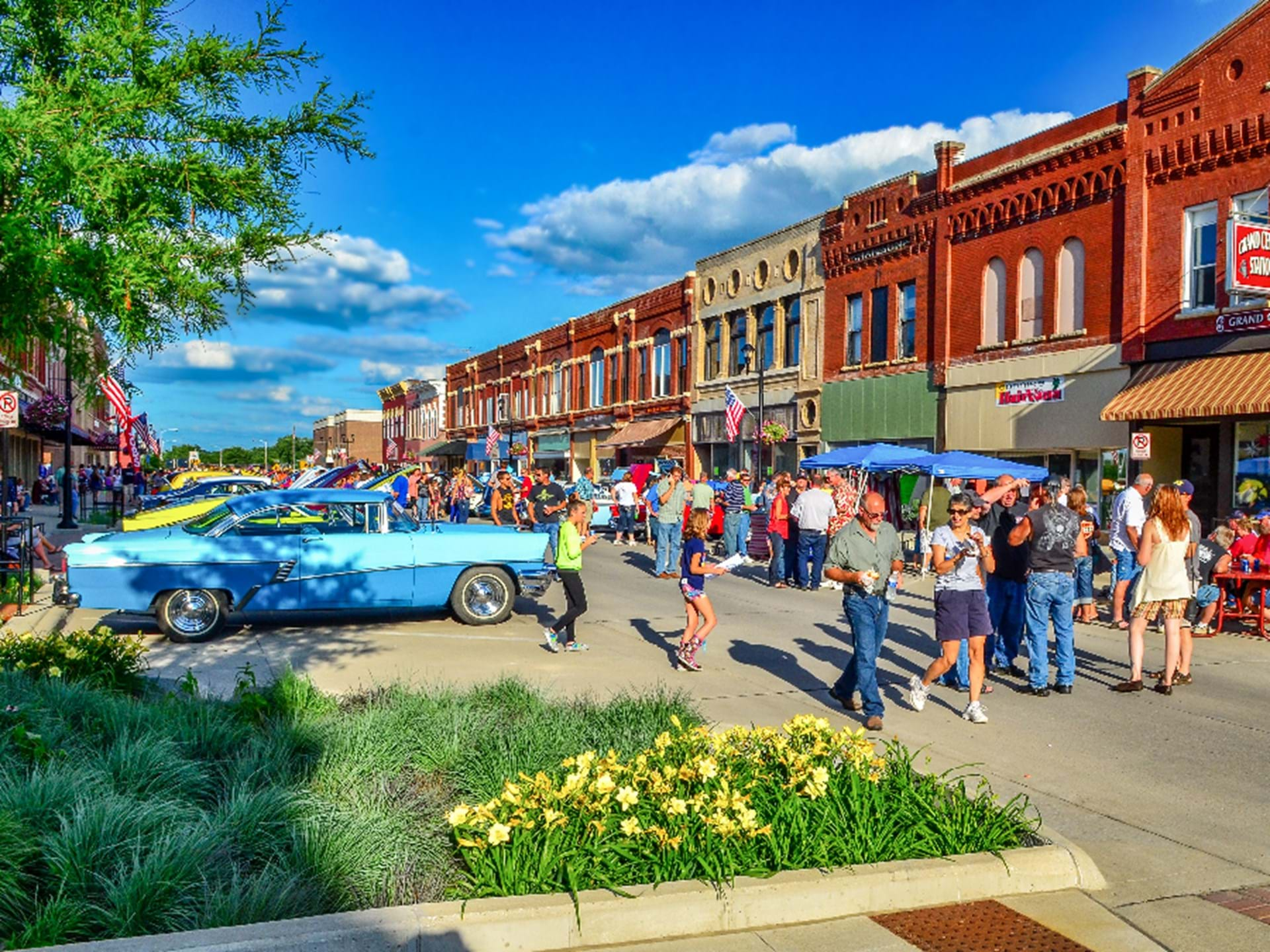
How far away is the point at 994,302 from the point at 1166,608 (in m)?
17.8

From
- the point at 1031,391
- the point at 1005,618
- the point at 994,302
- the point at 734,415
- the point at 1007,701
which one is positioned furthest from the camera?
the point at 734,415

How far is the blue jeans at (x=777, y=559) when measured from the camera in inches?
715

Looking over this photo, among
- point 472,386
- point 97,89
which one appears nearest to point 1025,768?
point 97,89

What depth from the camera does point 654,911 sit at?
440 centimetres

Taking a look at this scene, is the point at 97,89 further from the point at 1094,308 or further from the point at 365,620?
the point at 1094,308

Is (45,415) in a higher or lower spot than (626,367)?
lower

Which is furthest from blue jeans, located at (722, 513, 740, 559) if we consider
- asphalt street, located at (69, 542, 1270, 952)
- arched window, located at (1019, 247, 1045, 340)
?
arched window, located at (1019, 247, 1045, 340)

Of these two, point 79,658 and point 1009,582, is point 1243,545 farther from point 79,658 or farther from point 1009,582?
point 79,658

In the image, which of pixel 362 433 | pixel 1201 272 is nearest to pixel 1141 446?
pixel 1201 272

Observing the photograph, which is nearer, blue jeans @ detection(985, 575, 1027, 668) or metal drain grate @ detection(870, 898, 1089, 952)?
metal drain grate @ detection(870, 898, 1089, 952)

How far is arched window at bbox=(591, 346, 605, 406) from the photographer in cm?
4941

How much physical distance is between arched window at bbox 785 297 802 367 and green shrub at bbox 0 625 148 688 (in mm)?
27161

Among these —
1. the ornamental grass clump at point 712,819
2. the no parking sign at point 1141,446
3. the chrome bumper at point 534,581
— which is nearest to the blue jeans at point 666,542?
the chrome bumper at point 534,581

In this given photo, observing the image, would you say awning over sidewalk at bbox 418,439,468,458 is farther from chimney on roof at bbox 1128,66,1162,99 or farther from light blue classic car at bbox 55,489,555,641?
light blue classic car at bbox 55,489,555,641
